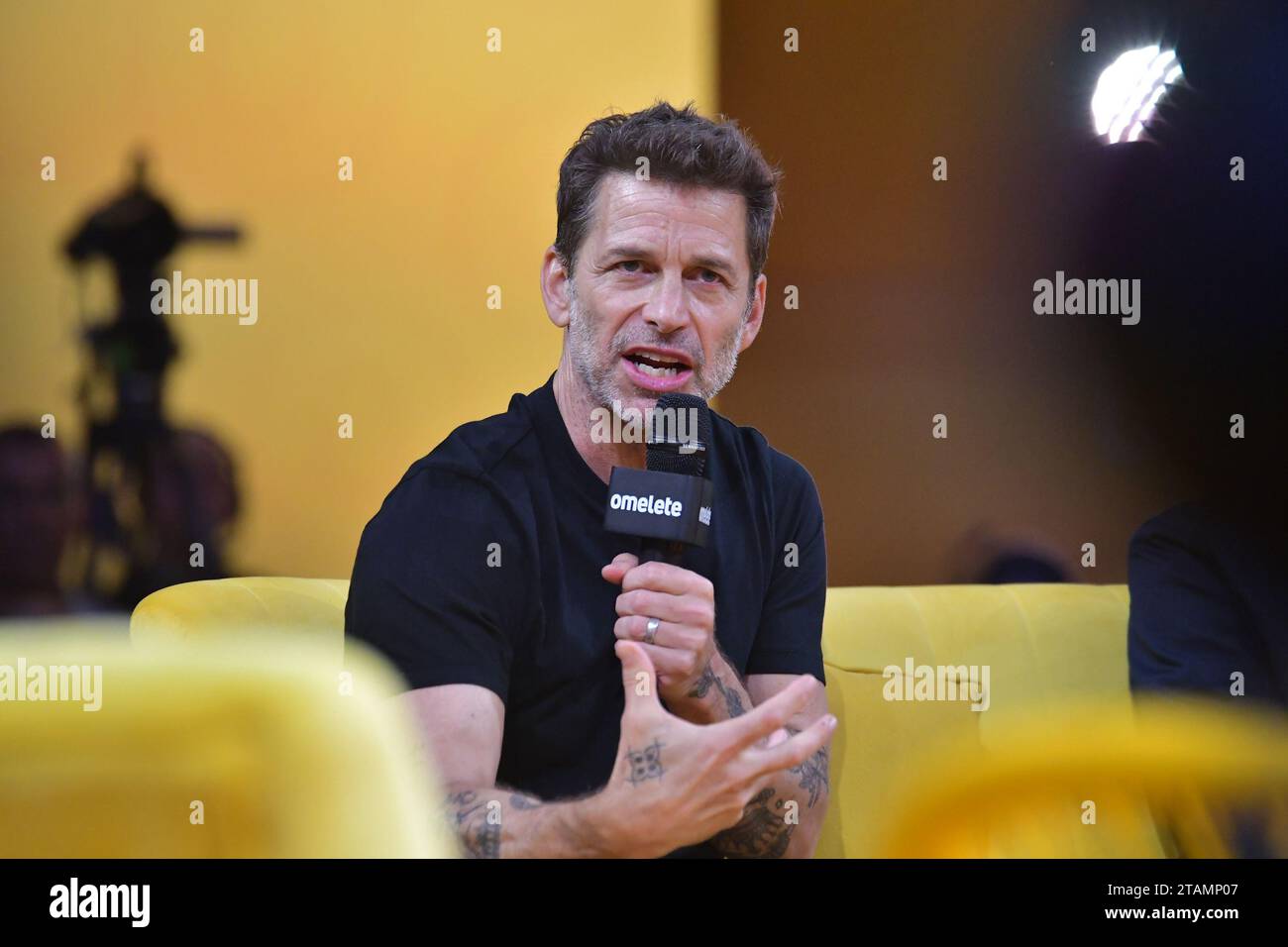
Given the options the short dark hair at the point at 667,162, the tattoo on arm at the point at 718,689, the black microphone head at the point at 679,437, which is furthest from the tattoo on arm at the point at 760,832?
the short dark hair at the point at 667,162

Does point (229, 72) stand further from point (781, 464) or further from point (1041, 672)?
point (1041, 672)

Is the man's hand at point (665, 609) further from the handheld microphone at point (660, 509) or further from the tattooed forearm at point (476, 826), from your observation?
the tattooed forearm at point (476, 826)

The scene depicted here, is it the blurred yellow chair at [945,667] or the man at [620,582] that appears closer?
the man at [620,582]

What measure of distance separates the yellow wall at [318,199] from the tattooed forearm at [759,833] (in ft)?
2.66

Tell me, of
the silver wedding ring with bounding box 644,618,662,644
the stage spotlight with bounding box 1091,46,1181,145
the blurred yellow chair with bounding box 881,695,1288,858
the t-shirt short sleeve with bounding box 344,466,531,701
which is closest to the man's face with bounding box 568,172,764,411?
the t-shirt short sleeve with bounding box 344,466,531,701

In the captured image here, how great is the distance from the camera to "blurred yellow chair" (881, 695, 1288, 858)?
2.10m

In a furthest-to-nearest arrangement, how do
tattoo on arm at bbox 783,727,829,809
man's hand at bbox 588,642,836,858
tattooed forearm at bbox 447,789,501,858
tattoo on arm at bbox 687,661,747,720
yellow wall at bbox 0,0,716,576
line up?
yellow wall at bbox 0,0,716,576 < tattoo on arm at bbox 783,727,829,809 < tattoo on arm at bbox 687,661,747,720 < tattooed forearm at bbox 447,789,501,858 < man's hand at bbox 588,642,836,858

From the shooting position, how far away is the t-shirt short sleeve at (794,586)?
6.02 ft

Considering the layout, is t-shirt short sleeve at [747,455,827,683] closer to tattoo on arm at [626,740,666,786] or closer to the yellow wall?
tattoo on arm at [626,740,666,786]

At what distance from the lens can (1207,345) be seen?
239cm

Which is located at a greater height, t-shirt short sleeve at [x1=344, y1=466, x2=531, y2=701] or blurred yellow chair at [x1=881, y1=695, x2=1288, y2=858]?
t-shirt short sleeve at [x1=344, y1=466, x2=531, y2=701]

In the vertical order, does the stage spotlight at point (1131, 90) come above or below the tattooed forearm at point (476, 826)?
above

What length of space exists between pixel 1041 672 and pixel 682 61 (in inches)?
49.5
